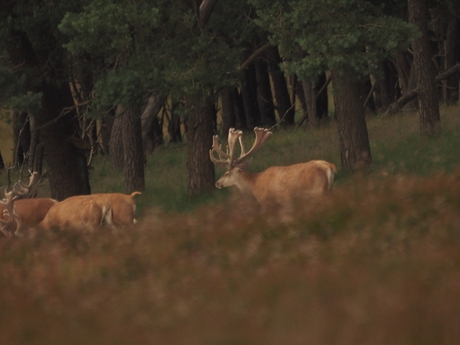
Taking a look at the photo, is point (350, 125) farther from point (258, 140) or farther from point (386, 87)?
point (386, 87)

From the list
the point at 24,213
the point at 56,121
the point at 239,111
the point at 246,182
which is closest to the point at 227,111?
the point at 239,111

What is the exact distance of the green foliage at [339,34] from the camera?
1420 cm

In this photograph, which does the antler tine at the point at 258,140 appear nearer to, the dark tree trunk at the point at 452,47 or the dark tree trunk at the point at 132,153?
the dark tree trunk at the point at 132,153

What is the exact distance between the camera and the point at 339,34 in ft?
46.8

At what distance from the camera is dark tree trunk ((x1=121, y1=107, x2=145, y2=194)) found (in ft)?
64.8

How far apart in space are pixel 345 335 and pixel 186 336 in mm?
918

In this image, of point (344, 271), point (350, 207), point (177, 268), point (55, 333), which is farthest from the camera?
point (350, 207)

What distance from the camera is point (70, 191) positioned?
17.7 m

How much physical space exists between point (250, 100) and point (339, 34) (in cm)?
1964

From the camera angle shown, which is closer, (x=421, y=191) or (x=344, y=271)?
(x=344, y=271)

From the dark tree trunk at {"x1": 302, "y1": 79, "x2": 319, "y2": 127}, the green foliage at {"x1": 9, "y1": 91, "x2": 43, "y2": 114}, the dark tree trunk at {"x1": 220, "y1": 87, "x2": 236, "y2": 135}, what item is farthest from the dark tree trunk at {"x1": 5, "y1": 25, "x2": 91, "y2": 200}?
the dark tree trunk at {"x1": 220, "y1": 87, "x2": 236, "y2": 135}

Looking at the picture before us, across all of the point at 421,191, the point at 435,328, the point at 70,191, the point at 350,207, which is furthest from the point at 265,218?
the point at 70,191

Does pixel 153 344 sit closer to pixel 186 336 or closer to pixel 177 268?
pixel 186 336

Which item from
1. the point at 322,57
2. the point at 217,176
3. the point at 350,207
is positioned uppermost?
the point at 322,57
